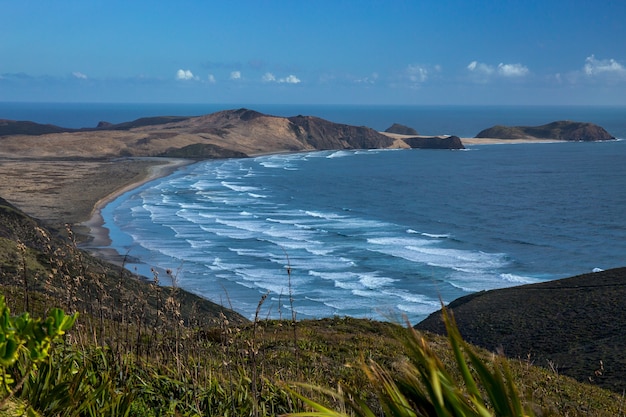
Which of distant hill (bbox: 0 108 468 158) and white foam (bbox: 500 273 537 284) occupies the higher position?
distant hill (bbox: 0 108 468 158)

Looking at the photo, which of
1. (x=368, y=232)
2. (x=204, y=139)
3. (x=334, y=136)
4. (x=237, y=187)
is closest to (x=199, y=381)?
(x=368, y=232)

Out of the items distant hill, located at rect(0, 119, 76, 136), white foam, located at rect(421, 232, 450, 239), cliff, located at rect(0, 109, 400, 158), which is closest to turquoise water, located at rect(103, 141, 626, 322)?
white foam, located at rect(421, 232, 450, 239)

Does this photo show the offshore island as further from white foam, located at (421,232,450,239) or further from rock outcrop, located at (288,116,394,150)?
white foam, located at (421,232,450,239)

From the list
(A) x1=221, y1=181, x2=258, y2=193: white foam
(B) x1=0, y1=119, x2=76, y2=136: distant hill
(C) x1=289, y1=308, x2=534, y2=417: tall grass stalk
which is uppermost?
(C) x1=289, y1=308, x2=534, y2=417: tall grass stalk

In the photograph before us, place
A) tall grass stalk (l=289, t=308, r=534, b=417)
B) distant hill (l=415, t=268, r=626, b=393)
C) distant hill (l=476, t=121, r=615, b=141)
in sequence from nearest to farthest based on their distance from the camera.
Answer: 1. tall grass stalk (l=289, t=308, r=534, b=417)
2. distant hill (l=415, t=268, r=626, b=393)
3. distant hill (l=476, t=121, r=615, b=141)

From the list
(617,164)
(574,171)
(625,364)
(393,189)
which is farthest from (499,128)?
(625,364)

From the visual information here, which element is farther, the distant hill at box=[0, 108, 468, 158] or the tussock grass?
the distant hill at box=[0, 108, 468, 158]
